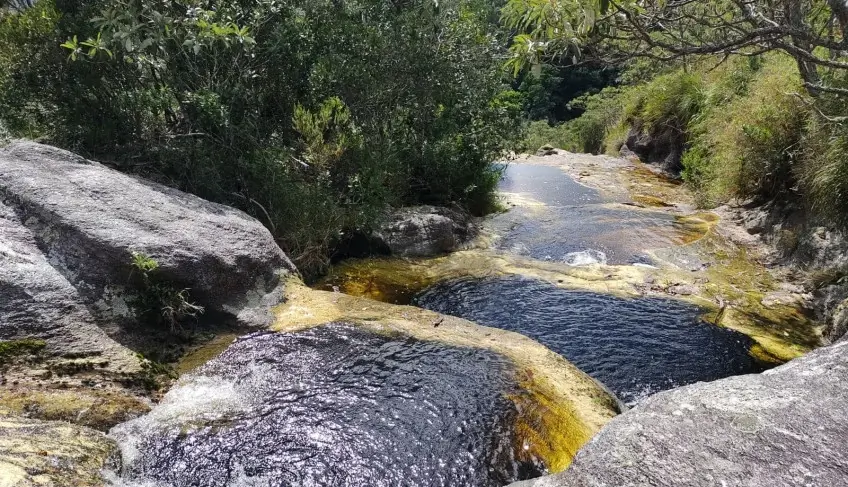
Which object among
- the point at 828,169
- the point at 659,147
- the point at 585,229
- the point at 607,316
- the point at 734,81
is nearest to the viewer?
the point at 607,316

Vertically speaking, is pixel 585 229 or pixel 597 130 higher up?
pixel 597 130

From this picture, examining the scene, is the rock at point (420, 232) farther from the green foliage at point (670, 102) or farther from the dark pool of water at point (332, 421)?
the green foliage at point (670, 102)

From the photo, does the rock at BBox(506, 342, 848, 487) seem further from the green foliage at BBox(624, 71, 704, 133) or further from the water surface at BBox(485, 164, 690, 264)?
the green foliage at BBox(624, 71, 704, 133)

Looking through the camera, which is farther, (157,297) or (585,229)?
(585,229)

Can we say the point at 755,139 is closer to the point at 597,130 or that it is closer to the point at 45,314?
the point at 45,314

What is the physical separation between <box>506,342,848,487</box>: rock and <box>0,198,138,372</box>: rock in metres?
3.89

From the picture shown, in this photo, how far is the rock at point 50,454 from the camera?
258cm

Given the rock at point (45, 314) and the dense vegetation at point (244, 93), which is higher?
the dense vegetation at point (244, 93)

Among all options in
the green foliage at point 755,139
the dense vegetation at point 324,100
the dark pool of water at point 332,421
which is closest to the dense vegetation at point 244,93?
the dense vegetation at point 324,100

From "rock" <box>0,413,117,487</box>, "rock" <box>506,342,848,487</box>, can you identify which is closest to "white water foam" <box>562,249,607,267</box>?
"rock" <box>506,342,848,487</box>

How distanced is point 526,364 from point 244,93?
232 inches

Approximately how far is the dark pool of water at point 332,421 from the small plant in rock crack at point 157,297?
2.35 feet

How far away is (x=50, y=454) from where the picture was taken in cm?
285

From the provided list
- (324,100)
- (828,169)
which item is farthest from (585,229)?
(324,100)
